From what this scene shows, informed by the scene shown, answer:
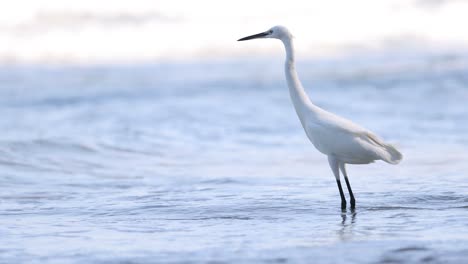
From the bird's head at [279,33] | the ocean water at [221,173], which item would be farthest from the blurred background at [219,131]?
the bird's head at [279,33]

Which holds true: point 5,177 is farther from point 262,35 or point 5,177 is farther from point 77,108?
point 77,108

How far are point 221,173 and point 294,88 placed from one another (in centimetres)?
247

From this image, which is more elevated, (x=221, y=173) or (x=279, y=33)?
(x=279, y=33)

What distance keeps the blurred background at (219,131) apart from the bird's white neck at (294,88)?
806mm

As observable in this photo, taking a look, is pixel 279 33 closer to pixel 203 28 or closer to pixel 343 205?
pixel 343 205

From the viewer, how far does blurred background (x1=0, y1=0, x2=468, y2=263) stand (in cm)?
651

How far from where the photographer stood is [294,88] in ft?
27.0

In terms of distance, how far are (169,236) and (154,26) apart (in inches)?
918

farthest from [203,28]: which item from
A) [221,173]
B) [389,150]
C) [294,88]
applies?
[389,150]

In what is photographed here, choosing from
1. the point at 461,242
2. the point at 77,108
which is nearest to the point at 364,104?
the point at 77,108

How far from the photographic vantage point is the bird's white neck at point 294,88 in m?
8.16

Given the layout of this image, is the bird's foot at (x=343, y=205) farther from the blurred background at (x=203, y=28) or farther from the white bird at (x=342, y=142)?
the blurred background at (x=203, y=28)

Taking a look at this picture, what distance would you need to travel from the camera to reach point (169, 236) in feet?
21.7

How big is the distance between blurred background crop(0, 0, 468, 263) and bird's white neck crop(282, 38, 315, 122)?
806 millimetres
